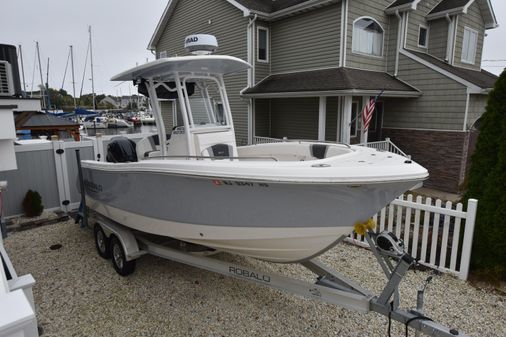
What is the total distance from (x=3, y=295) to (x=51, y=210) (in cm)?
650

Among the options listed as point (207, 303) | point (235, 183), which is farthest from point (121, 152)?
point (235, 183)

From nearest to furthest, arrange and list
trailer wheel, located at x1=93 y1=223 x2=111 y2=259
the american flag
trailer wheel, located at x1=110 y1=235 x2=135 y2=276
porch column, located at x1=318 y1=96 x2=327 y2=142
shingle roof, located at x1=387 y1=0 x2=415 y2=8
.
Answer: trailer wheel, located at x1=110 y1=235 x2=135 y2=276 < trailer wheel, located at x1=93 y1=223 x2=111 y2=259 < the american flag < porch column, located at x1=318 y1=96 x2=327 y2=142 < shingle roof, located at x1=387 y1=0 x2=415 y2=8

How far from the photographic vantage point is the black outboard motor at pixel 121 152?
4.86 meters

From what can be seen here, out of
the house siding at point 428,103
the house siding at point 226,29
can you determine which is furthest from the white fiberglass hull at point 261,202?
the house siding at point 226,29

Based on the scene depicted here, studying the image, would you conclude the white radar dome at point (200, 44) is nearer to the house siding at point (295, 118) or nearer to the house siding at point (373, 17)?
the house siding at point (373, 17)

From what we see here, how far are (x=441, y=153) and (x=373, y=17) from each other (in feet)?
16.7


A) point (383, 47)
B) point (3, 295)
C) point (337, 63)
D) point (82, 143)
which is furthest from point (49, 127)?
point (3, 295)

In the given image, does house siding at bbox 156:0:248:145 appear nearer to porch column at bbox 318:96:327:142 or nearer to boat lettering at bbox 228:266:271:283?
porch column at bbox 318:96:327:142

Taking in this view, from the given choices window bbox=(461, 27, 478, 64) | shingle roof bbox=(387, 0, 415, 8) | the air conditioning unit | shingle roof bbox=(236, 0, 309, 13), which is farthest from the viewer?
window bbox=(461, 27, 478, 64)

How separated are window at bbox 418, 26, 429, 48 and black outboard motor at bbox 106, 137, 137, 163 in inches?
471

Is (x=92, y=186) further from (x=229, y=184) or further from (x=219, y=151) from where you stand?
(x=229, y=184)

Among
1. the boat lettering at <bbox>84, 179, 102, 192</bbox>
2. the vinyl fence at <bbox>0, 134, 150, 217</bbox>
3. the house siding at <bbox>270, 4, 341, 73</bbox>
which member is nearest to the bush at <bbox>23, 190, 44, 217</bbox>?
the vinyl fence at <bbox>0, 134, 150, 217</bbox>

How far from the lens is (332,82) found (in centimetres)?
1003

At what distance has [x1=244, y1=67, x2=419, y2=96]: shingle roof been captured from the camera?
32.4 feet
